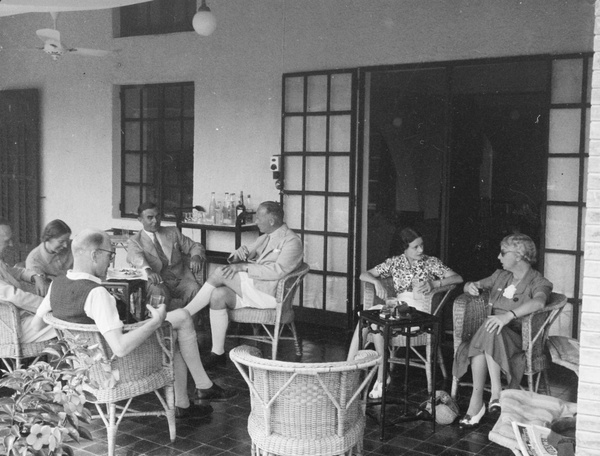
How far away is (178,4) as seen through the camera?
9.04m

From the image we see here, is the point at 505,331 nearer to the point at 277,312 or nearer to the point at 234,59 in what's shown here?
the point at 277,312

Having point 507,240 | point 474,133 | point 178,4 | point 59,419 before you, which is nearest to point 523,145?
point 474,133

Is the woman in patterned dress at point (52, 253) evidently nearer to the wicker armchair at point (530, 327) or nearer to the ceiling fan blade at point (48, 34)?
the ceiling fan blade at point (48, 34)

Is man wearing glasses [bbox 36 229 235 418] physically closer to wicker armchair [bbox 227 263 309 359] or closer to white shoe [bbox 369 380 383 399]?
white shoe [bbox 369 380 383 399]

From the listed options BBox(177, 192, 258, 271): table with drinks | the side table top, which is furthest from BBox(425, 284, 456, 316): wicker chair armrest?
BBox(177, 192, 258, 271): table with drinks

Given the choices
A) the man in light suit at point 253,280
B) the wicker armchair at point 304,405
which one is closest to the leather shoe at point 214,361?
the man in light suit at point 253,280

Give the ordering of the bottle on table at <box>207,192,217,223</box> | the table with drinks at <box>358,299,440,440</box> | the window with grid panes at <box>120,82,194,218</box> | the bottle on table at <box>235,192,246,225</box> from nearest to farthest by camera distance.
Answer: the table with drinks at <box>358,299,440,440</box>
the bottle on table at <box>235,192,246,225</box>
the bottle on table at <box>207,192,217,223</box>
the window with grid panes at <box>120,82,194,218</box>

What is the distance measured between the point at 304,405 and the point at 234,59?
5.45 m

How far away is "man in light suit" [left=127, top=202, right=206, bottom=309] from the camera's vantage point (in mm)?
6738

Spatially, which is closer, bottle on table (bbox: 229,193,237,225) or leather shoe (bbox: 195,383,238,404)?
leather shoe (bbox: 195,383,238,404)

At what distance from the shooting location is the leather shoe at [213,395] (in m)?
5.43

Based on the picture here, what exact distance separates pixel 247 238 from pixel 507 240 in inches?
143

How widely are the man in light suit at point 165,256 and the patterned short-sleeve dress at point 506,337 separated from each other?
254 cm

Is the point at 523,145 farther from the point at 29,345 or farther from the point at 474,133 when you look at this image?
the point at 29,345
